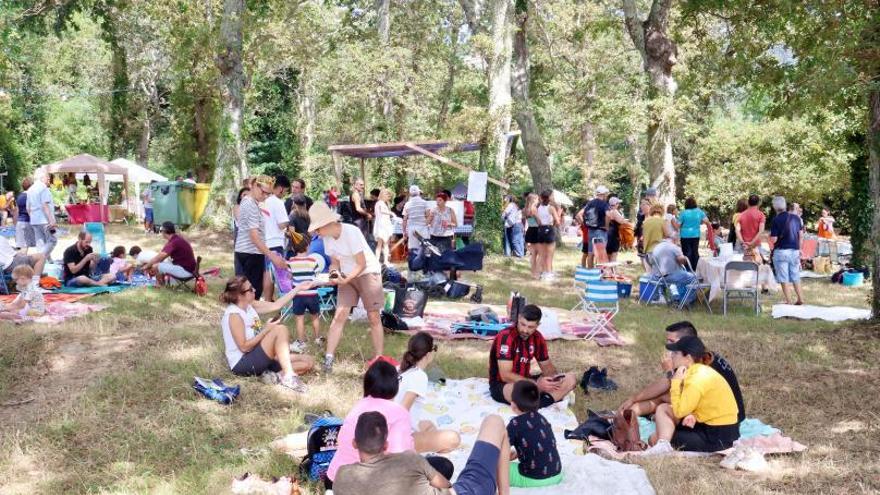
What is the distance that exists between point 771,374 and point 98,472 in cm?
598

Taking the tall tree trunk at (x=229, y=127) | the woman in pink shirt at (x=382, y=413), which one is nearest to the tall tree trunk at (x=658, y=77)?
the tall tree trunk at (x=229, y=127)

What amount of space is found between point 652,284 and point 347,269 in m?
6.20

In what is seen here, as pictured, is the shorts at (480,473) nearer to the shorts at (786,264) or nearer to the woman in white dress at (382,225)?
the shorts at (786,264)

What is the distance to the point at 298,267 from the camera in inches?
375

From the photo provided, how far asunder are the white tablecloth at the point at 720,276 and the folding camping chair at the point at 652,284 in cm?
65

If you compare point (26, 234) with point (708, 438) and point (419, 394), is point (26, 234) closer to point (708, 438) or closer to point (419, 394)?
point (419, 394)

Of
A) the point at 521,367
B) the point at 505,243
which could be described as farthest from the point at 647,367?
the point at 505,243

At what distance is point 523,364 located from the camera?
6941 mm

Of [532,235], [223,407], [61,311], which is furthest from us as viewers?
[532,235]

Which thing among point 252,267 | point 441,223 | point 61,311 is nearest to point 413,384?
point 252,267

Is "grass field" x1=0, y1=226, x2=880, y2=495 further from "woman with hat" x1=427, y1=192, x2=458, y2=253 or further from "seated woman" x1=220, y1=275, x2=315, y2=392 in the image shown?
"woman with hat" x1=427, y1=192, x2=458, y2=253

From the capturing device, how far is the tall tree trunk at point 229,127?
19.1 m

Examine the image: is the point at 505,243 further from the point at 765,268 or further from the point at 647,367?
the point at 647,367

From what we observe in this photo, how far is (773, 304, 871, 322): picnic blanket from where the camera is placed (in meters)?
11.1
